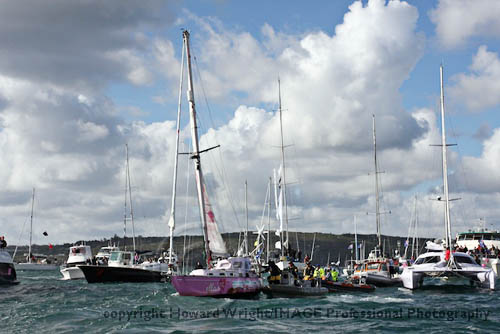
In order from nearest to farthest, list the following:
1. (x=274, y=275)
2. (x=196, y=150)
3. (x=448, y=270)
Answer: (x=274, y=275), (x=196, y=150), (x=448, y=270)

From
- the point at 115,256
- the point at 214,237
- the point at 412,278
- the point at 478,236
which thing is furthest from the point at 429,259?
the point at 478,236

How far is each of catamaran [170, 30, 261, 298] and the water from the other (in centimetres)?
90

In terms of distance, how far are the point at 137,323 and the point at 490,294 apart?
29.0 metres

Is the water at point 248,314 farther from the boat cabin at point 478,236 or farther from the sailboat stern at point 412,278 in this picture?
the boat cabin at point 478,236

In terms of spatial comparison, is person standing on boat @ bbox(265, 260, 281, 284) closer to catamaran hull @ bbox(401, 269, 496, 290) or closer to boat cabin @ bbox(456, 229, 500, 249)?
catamaran hull @ bbox(401, 269, 496, 290)

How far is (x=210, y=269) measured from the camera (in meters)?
40.1

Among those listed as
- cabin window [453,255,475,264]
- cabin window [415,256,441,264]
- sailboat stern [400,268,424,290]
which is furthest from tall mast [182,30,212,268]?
cabin window [453,255,475,264]

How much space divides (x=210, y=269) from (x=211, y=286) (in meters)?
1.92

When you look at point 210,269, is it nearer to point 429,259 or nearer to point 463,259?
point 429,259

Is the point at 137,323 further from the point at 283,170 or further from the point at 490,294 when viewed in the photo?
the point at 283,170

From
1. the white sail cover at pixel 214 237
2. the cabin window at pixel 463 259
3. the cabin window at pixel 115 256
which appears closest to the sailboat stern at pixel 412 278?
the cabin window at pixel 463 259

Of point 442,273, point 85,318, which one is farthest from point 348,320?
point 442,273

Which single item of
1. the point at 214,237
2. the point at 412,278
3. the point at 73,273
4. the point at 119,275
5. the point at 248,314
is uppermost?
the point at 214,237

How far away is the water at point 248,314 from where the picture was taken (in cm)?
2883
